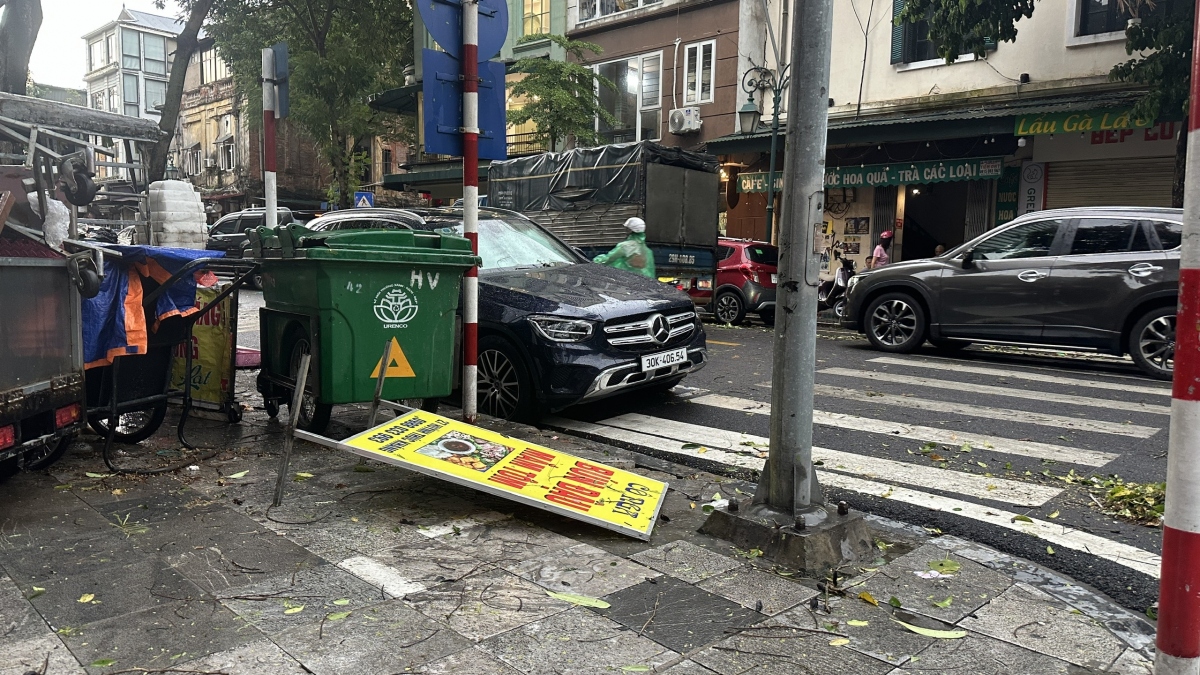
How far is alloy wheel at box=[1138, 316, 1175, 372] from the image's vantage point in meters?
9.01

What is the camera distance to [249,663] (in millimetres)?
2836

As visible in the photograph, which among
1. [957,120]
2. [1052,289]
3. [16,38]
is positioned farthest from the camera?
[957,120]

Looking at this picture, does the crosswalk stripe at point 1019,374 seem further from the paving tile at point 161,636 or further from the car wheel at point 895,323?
the paving tile at point 161,636

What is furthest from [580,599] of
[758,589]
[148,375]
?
[148,375]

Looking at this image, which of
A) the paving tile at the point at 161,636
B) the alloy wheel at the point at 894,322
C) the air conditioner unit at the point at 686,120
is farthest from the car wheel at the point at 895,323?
the air conditioner unit at the point at 686,120

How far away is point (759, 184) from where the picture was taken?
69.4 ft

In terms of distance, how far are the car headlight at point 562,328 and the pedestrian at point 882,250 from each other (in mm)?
12744

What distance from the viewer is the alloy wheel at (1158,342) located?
9008 mm

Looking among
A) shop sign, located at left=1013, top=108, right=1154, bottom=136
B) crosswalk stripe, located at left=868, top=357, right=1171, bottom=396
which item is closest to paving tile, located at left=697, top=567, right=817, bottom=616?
crosswalk stripe, located at left=868, top=357, right=1171, bottom=396

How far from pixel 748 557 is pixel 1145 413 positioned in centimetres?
507

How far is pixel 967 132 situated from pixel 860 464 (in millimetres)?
12257

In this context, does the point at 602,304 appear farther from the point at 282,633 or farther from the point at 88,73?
the point at 88,73

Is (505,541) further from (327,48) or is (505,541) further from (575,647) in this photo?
(327,48)

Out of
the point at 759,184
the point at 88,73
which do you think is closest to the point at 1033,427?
the point at 759,184
